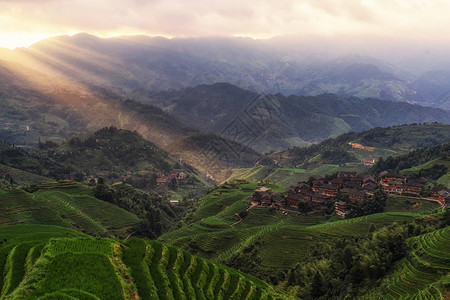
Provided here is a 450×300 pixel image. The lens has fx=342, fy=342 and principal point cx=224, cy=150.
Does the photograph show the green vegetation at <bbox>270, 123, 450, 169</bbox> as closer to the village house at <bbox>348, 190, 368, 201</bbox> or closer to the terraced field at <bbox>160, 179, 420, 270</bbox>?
the village house at <bbox>348, 190, 368, 201</bbox>

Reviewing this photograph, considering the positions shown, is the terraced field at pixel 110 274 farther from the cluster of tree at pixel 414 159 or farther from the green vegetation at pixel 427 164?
the cluster of tree at pixel 414 159

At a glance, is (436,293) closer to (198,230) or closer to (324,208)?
(324,208)

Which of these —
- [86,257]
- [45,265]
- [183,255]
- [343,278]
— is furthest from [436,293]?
[45,265]

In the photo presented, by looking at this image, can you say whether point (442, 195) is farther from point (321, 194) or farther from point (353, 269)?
point (353, 269)

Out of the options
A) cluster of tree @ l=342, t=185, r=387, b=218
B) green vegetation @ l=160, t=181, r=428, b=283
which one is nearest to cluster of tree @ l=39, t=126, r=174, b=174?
green vegetation @ l=160, t=181, r=428, b=283

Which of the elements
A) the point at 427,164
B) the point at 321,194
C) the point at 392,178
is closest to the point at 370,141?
the point at 427,164
